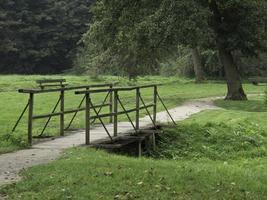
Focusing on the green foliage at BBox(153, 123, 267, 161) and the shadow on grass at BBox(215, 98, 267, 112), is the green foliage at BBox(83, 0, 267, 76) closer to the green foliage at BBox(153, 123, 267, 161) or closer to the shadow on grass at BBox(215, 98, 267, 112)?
the shadow on grass at BBox(215, 98, 267, 112)

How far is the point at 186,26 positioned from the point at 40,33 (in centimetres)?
→ 6348

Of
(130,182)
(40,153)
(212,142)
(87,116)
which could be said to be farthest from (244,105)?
(130,182)

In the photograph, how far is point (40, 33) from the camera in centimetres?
9081

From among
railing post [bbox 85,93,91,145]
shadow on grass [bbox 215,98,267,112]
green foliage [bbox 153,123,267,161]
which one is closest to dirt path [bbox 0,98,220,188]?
railing post [bbox 85,93,91,145]

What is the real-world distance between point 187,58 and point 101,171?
177 ft

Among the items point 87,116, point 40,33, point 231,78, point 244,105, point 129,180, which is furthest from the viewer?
point 40,33

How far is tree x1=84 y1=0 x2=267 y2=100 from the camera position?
30.5 m

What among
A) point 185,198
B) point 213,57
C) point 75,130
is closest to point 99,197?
point 185,198

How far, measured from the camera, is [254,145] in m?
18.1

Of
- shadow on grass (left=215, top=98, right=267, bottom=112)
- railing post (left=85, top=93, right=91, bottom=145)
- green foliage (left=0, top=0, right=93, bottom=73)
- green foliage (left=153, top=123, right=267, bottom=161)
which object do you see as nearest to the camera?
railing post (left=85, top=93, right=91, bottom=145)

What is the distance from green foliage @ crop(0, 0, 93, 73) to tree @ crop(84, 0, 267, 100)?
52793mm

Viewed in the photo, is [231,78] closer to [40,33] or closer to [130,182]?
[130,182]

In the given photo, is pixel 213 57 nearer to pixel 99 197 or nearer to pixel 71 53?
pixel 71 53

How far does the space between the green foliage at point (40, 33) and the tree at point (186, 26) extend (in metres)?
52.8
